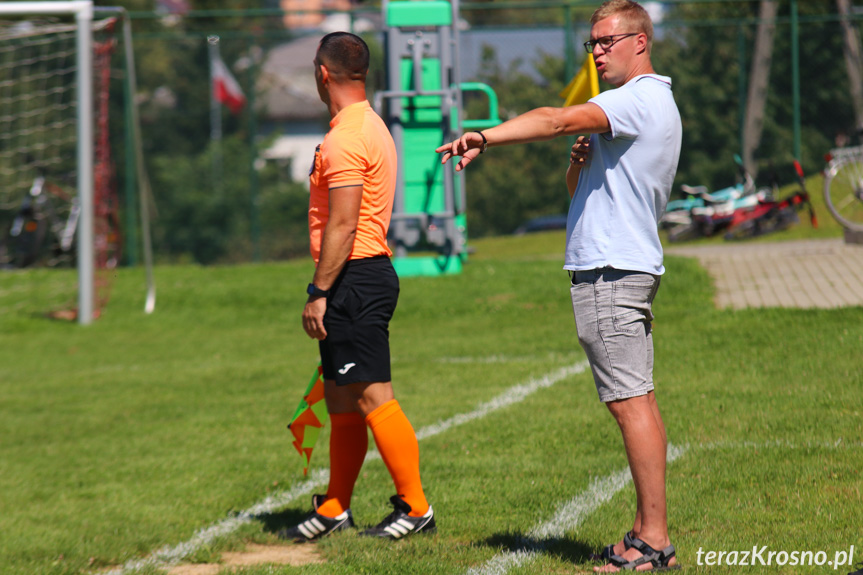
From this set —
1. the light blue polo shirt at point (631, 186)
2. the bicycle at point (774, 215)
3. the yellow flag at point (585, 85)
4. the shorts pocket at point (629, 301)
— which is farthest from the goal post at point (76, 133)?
the bicycle at point (774, 215)

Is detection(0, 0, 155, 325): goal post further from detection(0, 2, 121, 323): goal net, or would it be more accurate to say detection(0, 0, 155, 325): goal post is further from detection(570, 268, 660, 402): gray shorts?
detection(570, 268, 660, 402): gray shorts

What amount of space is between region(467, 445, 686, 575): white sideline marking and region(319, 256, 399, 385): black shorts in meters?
0.85

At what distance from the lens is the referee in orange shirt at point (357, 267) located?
12.4 ft

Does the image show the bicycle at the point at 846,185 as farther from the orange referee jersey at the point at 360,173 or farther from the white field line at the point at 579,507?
the orange referee jersey at the point at 360,173

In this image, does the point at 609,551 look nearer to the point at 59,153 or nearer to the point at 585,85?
the point at 585,85

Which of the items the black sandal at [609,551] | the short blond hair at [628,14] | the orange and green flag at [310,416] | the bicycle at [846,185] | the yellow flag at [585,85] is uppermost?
the short blond hair at [628,14]

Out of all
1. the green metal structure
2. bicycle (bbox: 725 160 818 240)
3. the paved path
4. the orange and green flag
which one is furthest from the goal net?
bicycle (bbox: 725 160 818 240)

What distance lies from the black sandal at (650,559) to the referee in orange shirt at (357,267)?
0.98m

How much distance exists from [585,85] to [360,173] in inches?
36.6

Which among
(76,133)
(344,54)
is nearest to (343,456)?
(344,54)

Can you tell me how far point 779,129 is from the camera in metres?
17.2

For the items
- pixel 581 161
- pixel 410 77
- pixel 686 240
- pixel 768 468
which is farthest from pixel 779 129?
pixel 581 161

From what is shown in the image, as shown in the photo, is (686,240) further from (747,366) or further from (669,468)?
(669,468)

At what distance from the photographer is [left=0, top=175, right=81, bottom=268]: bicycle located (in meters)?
15.3
